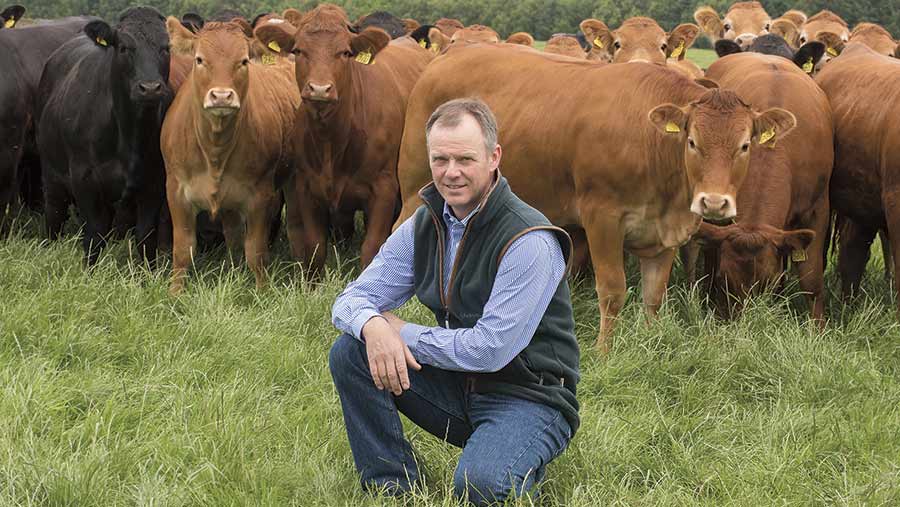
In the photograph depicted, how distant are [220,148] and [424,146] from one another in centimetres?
130

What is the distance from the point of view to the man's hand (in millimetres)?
4027

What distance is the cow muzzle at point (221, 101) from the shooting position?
6.99 metres

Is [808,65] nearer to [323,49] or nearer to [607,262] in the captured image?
[607,262]

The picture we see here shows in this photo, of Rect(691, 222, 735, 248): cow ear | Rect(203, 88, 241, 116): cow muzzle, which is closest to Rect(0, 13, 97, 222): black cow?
Rect(203, 88, 241, 116): cow muzzle

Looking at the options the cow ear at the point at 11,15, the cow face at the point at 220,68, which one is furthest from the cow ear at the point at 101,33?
the cow ear at the point at 11,15

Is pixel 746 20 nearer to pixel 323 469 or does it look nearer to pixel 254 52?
pixel 254 52

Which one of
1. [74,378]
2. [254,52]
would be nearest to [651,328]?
[74,378]

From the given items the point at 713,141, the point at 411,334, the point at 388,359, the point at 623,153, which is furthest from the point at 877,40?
the point at 388,359

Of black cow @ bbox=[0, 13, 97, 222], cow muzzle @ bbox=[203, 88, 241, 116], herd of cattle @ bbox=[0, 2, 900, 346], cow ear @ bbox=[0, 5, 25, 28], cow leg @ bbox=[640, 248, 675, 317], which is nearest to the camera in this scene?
herd of cattle @ bbox=[0, 2, 900, 346]

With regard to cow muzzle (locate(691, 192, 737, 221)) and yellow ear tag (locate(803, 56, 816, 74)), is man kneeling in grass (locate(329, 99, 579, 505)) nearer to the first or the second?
cow muzzle (locate(691, 192, 737, 221))

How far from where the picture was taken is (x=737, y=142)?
609 centimetres

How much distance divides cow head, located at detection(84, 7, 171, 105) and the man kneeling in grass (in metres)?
3.87

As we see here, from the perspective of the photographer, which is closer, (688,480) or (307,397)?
(688,480)

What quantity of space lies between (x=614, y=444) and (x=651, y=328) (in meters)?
1.76
